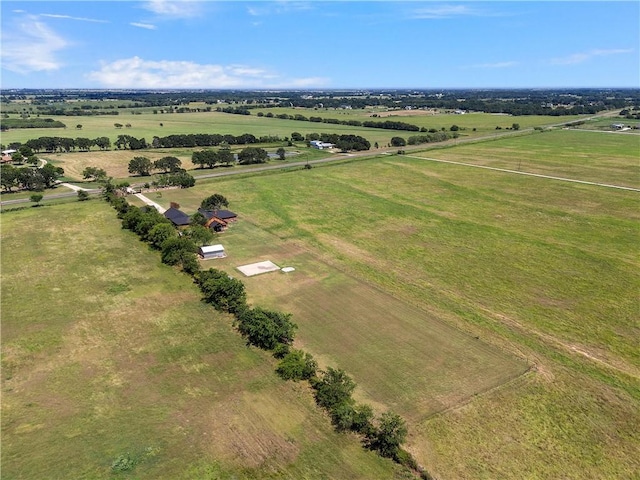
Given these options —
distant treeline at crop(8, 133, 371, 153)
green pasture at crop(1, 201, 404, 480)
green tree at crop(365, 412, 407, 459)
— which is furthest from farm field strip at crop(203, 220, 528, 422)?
distant treeline at crop(8, 133, 371, 153)

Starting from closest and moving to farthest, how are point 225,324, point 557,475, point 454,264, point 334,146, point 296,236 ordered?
point 557,475 < point 225,324 < point 454,264 < point 296,236 < point 334,146

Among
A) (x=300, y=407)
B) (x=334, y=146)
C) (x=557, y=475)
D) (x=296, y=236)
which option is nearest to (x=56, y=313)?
(x=300, y=407)

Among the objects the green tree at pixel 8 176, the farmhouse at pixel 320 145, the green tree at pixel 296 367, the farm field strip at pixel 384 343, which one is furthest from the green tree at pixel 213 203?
the farmhouse at pixel 320 145

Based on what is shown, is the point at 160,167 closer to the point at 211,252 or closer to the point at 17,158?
the point at 17,158

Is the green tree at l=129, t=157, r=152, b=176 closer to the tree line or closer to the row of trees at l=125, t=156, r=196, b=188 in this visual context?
the row of trees at l=125, t=156, r=196, b=188

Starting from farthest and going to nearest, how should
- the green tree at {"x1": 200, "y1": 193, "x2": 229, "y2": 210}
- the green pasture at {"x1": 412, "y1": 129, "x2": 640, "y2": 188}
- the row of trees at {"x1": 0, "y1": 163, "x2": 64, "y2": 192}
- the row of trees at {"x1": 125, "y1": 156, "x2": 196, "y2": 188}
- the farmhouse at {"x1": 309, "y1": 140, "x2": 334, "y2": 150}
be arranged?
the farmhouse at {"x1": 309, "y1": 140, "x2": 334, "y2": 150}, the green pasture at {"x1": 412, "y1": 129, "x2": 640, "y2": 188}, the row of trees at {"x1": 125, "y1": 156, "x2": 196, "y2": 188}, the row of trees at {"x1": 0, "y1": 163, "x2": 64, "y2": 192}, the green tree at {"x1": 200, "y1": 193, "x2": 229, "y2": 210}

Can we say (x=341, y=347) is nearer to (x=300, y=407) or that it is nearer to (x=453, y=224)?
(x=300, y=407)
